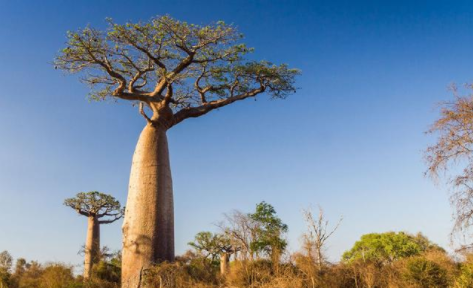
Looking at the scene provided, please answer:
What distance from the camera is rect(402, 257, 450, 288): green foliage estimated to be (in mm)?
7324

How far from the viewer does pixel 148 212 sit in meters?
7.09

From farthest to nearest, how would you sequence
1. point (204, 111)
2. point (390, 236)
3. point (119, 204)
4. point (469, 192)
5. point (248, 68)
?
point (390, 236), point (119, 204), point (248, 68), point (204, 111), point (469, 192)

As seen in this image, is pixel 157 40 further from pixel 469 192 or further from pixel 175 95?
pixel 469 192

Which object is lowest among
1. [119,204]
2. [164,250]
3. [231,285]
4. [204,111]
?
[231,285]

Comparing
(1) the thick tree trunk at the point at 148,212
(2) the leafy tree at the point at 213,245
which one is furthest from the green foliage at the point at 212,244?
(1) the thick tree trunk at the point at 148,212

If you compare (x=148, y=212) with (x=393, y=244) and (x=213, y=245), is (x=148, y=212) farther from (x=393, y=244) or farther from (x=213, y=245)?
(x=393, y=244)

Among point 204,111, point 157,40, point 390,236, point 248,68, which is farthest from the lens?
point 390,236

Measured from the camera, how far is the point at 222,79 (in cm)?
945

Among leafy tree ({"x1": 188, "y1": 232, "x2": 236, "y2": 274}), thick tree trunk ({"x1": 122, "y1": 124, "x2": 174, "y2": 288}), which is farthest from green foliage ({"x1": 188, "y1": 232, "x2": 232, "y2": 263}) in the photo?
thick tree trunk ({"x1": 122, "y1": 124, "x2": 174, "y2": 288})

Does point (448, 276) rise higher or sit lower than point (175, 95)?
lower

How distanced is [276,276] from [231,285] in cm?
92

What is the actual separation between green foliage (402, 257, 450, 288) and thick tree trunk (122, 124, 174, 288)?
15.9 ft

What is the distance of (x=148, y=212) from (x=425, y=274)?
564cm

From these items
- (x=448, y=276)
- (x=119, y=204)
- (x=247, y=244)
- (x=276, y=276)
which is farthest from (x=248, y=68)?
(x=119, y=204)
